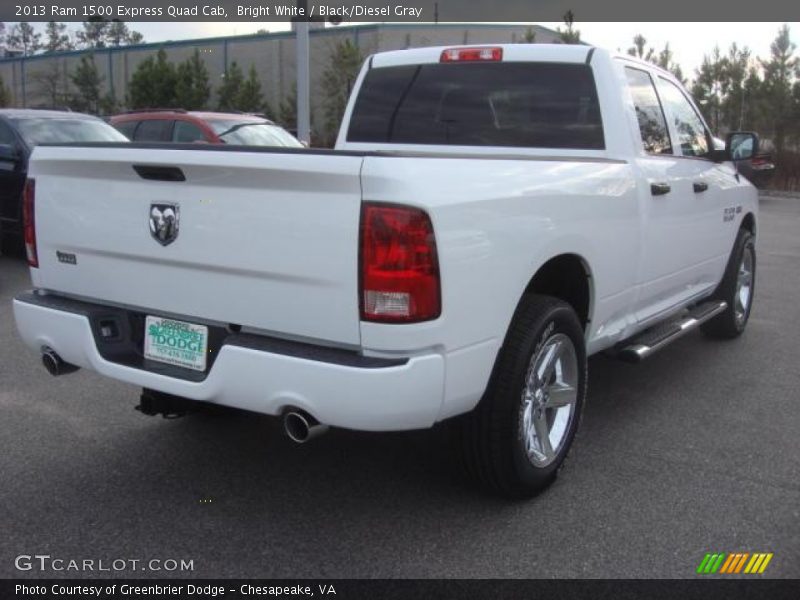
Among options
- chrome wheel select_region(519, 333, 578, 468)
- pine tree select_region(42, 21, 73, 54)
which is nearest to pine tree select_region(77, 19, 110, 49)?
pine tree select_region(42, 21, 73, 54)

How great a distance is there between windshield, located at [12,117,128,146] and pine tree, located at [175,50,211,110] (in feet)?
86.8

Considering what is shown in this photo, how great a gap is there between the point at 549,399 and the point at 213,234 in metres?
1.61

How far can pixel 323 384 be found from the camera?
275cm

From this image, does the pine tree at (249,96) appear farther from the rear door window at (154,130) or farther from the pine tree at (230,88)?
the rear door window at (154,130)

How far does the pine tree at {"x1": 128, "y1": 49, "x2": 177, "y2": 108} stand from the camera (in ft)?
117

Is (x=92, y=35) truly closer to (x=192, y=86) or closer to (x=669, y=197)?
(x=192, y=86)

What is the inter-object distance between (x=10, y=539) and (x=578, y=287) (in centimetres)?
259

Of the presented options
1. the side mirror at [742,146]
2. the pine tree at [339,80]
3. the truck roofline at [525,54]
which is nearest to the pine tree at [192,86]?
the pine tree at [339,80]

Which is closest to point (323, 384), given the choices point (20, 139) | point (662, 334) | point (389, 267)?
point (389, 267)

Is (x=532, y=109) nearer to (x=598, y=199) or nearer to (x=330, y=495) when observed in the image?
(x=598, y=199)

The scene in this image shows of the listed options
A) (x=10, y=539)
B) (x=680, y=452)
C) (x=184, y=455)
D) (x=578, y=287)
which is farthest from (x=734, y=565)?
(x=10, y=539)

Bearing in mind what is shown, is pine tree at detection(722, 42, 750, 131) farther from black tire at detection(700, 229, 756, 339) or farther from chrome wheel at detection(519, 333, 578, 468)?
chrome wheel at detection(519, 333, 578, 468)

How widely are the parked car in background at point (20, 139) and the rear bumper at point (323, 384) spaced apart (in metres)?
7.21

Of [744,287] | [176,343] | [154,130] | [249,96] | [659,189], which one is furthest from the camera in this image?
[249,96]
